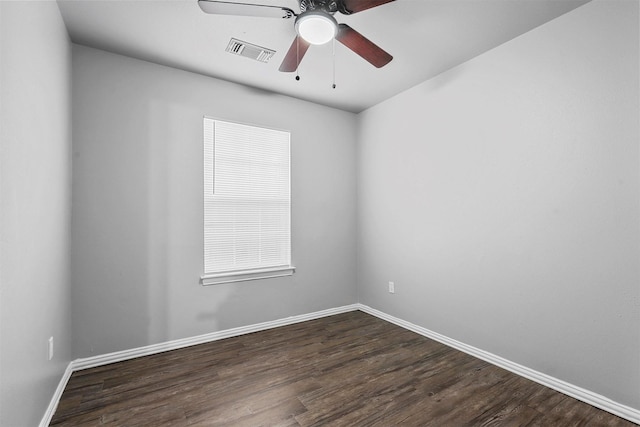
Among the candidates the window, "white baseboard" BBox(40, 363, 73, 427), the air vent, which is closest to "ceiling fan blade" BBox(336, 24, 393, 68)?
the air vent

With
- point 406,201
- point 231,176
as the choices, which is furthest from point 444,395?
point 231,176

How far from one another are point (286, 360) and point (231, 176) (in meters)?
1.85

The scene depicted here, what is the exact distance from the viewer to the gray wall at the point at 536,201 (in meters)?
1.94

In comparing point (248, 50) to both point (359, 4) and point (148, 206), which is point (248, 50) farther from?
point (148, 206)

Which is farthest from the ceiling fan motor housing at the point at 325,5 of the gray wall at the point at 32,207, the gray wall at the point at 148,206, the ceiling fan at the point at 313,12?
the gray wall at the point at 32,207

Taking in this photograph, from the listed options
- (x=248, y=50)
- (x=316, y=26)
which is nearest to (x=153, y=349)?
(x=248, y=50)

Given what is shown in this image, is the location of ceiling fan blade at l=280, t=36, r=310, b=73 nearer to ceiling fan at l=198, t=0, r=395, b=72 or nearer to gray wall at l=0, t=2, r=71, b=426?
ceiling fan at l=198, t=0, r=395, b=72

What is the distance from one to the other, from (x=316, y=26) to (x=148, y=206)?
210 cm

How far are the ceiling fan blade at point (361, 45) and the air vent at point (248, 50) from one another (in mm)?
871

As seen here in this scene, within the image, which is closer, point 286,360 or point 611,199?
point 611,199

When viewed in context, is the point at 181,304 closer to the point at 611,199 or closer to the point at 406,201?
the point at 406,201

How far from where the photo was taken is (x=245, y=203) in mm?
3307

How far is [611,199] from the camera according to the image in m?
1.97

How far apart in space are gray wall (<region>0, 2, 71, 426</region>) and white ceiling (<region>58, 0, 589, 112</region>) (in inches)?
13.7
